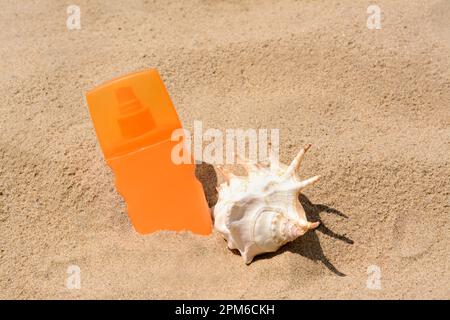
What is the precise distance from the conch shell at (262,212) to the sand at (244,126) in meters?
0.06

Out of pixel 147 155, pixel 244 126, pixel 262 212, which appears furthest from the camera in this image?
pixel 244 126

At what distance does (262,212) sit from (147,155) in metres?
0.33

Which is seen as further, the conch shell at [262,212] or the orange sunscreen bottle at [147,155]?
the orange sunscreen bottle at [147,155]

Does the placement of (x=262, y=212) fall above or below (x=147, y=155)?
below

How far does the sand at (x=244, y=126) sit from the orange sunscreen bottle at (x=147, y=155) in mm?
51

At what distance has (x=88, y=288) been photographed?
1.54m

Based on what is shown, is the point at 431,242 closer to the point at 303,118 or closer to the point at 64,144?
the point at 303,118

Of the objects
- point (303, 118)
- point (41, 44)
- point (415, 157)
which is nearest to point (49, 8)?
point (41, 44)

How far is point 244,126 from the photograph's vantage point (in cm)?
191

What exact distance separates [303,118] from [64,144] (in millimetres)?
698

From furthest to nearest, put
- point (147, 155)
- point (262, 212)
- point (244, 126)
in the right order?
point (244, 126), point (147, 155), point (262, 212)

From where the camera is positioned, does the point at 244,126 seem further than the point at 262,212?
Yes

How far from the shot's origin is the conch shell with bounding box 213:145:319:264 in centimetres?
153

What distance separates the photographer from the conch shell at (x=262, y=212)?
1534mm
